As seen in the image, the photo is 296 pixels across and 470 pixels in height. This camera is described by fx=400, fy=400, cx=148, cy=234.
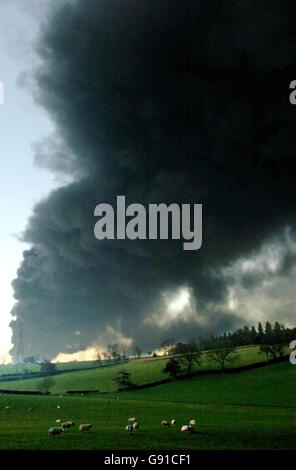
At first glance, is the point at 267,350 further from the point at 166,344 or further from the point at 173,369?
the point at 166,344

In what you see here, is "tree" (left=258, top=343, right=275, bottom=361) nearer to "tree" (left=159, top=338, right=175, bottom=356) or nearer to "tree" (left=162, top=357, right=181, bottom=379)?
"tree" (left=162, top=357, right=181, bottom=379)

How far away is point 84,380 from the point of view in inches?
4225

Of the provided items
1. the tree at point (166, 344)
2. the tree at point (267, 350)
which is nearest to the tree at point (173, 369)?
the tree at point (267, 350)

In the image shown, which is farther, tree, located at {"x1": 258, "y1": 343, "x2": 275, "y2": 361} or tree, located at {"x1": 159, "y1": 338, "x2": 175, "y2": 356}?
tree, located at {"x1": 159, "y1": 338, "x2": 175, "y2": 356}

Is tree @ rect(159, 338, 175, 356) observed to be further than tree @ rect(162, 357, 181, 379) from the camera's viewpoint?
Yes

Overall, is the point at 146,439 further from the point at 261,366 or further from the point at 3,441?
the point at 261,366

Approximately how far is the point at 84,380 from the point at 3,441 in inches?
3525

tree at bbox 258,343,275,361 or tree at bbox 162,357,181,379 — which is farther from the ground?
tree at bbox 258,343,275,361

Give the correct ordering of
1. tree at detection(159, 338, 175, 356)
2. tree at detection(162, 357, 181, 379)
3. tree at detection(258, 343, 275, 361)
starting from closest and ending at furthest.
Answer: tree at detection(162, 357, 181, 379) → tree at detection(258, 343, 275, 361) → tree at detection(159, 338, 175, 356)

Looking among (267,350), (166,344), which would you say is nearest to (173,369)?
(267,350)

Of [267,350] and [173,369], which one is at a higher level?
[267,350]

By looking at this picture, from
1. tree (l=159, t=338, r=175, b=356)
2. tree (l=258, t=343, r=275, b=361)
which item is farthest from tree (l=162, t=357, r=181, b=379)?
tree (l=159, t=338, r=175, b=356)

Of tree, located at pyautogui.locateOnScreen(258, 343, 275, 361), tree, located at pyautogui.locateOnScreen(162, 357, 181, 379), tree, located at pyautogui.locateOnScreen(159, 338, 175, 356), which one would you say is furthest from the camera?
tree, located at pyautogui.locateOnScreen(159, 338, 175, 356)

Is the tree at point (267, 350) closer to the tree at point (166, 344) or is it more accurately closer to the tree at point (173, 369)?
the tree at point (173, 369)
